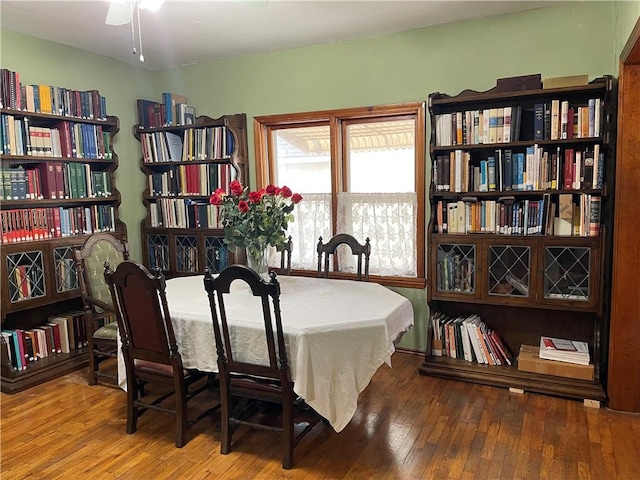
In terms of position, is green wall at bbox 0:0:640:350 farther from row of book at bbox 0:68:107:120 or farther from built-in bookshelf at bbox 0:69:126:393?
built-in bookshelf at bbox 0:69:126:393

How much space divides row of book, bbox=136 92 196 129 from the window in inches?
27.0

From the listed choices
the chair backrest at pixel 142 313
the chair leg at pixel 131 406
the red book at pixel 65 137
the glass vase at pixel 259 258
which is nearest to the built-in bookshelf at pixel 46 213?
the red book at pixel 65 137

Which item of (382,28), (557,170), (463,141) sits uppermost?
(382,28)

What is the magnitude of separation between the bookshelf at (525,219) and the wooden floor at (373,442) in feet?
1.22

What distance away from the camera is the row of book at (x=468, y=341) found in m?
3.38

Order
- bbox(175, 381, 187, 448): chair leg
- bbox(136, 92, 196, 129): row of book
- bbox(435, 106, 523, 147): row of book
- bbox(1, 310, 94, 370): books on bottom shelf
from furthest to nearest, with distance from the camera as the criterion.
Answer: bbox(136, 92, 196, 129): row of book < bbox(1, 310, 94, 370): books on bottom shelf < bbox(435, 106, 523, 147): row of book < bbox(175, 381, 187, 448): chair leg

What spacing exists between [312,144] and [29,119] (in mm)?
2239

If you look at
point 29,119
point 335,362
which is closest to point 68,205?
point 29,119

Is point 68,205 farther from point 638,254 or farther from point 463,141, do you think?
point 638,254

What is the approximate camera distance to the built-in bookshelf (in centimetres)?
338

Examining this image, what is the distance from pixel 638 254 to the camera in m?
2.75

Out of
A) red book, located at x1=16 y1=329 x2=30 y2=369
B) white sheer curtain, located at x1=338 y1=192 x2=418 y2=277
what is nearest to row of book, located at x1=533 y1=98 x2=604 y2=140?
white sheer curtain, located at x1=338 y1=192 x2=418 y2=277

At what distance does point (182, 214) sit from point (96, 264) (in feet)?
3.34

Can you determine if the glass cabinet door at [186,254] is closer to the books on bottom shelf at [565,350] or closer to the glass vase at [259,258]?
the glass vase at [259,258]
